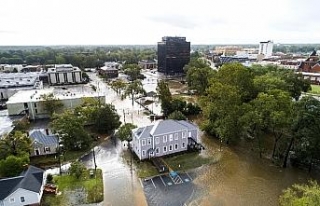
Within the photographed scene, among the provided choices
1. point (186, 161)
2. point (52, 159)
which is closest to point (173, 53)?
point (186, 161)

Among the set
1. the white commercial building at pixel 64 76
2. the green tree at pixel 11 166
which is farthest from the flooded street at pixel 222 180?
the white commercial building at pixel 64 76

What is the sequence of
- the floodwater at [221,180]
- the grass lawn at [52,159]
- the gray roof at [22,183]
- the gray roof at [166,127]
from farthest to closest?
the gray roof at [166,127] < the grass lawn at [52,159] < the floodwater at [221,180] < the gray roof at [22,183]

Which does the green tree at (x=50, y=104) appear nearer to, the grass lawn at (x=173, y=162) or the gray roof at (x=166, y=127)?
the grass lawn at (x=173, y=162)

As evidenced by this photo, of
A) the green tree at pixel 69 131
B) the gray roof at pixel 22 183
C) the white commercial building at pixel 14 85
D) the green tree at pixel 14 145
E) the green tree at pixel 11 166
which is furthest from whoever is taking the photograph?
the white commercial building at pixel 14 85

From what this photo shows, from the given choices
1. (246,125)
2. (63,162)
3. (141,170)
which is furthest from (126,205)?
(246,125)

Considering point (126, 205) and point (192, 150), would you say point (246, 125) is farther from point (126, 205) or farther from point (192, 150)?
point (126, 205)

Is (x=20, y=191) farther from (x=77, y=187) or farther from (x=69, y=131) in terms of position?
(x=69, y=131)

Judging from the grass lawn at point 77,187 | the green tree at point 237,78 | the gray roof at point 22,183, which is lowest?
the grass lawn at point 77,187

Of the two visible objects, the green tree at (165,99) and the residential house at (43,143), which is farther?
the green tree at (165,99)

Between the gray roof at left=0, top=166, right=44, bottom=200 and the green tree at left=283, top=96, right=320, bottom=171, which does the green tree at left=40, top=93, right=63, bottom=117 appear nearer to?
the gray roof at left=0, top=166, right=44, bottom=200
